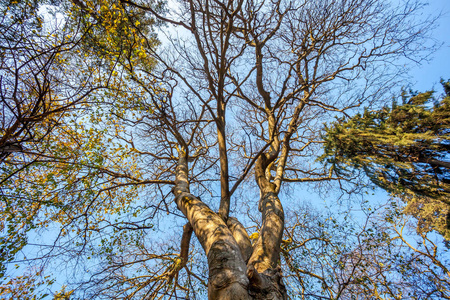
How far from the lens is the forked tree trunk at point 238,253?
1899 millimetres

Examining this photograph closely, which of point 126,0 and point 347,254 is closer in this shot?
point 126,0

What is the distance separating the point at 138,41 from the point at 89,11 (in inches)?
37.5

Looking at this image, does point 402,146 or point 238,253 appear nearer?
point 238,253

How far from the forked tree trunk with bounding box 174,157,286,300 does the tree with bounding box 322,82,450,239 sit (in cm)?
188

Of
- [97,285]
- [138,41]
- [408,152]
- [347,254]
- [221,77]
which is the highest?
[138,41]

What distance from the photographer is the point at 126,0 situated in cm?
340

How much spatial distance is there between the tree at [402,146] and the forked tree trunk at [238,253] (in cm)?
188

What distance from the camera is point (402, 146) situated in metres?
3.48

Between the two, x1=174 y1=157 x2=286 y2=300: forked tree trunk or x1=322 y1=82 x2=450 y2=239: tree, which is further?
x1=322 y1=82 x2=450 y2=239: tree

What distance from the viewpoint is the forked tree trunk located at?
6.23 feet

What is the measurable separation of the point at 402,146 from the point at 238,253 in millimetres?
3524

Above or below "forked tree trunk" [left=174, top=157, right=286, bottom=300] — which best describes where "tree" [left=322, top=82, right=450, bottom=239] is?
above

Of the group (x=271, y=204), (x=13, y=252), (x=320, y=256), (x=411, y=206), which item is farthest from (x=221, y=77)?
(x=411, y=206)

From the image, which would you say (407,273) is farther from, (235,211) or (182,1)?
(182,1)
